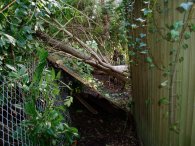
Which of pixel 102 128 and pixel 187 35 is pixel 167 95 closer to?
pixel 187 35

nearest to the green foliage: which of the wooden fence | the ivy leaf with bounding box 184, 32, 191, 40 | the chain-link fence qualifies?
the chain-link fence

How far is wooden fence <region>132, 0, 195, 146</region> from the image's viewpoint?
7.29 feet

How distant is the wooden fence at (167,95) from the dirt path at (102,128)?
2.82 feet

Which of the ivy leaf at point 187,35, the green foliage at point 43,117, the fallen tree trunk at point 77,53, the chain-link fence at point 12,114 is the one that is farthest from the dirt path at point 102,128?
the ivy leaf at point 187,35

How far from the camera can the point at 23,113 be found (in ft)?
8.96

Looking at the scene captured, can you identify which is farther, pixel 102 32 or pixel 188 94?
pixel 102 32

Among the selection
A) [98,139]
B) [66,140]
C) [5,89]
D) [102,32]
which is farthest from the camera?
[102,32]

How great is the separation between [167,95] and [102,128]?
2131mm

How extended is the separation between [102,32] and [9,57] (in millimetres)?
2369

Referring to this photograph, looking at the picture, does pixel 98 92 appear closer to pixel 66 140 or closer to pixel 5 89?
pixel 66 140

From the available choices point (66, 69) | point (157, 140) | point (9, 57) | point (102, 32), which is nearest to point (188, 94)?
point (157, 140)

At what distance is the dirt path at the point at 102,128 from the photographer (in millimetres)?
4184

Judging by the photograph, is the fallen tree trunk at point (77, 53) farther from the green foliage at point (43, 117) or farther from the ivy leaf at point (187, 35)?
the ivy leaf at point (187, 35)

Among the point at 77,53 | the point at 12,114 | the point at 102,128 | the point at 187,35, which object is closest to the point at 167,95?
the point at 187,35
